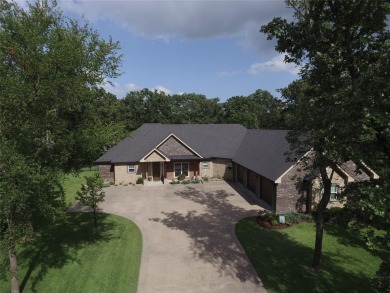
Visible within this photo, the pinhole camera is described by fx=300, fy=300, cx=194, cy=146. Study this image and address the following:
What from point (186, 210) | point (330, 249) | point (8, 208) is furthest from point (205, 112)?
point (8, 208)

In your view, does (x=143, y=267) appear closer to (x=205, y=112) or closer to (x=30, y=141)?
(x=30, y=141)

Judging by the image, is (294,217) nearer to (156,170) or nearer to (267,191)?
(267,191)

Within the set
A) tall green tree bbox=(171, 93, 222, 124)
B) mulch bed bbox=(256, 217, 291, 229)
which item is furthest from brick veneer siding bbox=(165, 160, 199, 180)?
tall green tree bbox=(171, 93, 222, 124)

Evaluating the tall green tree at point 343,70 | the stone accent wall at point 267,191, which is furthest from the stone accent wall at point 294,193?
the tall green tree at point 343,70

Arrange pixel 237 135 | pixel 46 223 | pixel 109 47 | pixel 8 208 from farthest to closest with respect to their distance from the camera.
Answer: pixel 237 135, pixel 46 223, pixel 109 47, pixel 8 208

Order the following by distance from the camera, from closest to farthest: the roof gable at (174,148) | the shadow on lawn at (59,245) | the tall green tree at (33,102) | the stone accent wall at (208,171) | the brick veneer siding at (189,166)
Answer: the tall green tree at (33,102) → the shadow on lawn at (59,245) → the roof gable at (174,148) → the brick veneer siding at (189,166) → the stone accent wall at (208,171)

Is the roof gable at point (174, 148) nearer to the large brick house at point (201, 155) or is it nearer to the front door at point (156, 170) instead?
the large brick house at point (201, 155)

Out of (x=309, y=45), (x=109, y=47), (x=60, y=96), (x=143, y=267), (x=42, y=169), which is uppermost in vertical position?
(x=109, y=47)
